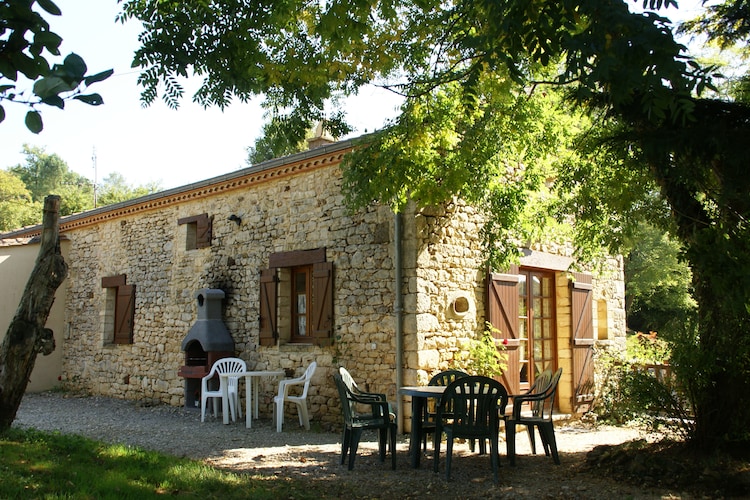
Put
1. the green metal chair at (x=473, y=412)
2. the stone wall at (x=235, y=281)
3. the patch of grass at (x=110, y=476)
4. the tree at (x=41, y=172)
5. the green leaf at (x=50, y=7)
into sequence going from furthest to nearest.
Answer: the tree at (x=41, y=172) → the stone wall at (x=235, y=281) → the green metal chair at (x=473, y=412) → the patch of grass at (x=110, y=476) → the green leaf at (x=50, y=7)

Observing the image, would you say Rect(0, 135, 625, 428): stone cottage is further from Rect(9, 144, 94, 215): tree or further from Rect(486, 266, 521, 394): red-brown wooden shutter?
Rect(9, 144, 94, 215): tree

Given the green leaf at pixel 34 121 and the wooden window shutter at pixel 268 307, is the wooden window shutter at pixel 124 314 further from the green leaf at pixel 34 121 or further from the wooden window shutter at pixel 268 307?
the green leaf at pixel 34 121

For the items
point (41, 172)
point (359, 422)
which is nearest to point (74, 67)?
point (359, 422)

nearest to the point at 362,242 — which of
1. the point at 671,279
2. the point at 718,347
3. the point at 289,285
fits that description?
the point at 289,285

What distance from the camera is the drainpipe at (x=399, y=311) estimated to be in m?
7.18

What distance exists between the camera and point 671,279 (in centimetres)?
1952

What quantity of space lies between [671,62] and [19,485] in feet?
15.4

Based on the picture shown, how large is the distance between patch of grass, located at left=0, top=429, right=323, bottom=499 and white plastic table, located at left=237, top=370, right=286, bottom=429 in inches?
91.2

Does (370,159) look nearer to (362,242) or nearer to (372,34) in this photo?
(372,34)

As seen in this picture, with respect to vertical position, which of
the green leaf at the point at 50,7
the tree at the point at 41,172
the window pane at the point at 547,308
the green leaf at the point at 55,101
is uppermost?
the tree at the point at 41,172

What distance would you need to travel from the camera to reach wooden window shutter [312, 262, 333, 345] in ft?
26.6

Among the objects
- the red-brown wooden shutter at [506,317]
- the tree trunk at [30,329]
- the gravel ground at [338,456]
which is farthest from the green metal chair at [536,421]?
the tree trunk at [30,329]

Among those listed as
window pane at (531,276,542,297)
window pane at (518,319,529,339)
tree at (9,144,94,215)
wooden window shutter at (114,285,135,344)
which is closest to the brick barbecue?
wooden window shutter at (114,285,135,344)

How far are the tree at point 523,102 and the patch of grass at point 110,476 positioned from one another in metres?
2.89
